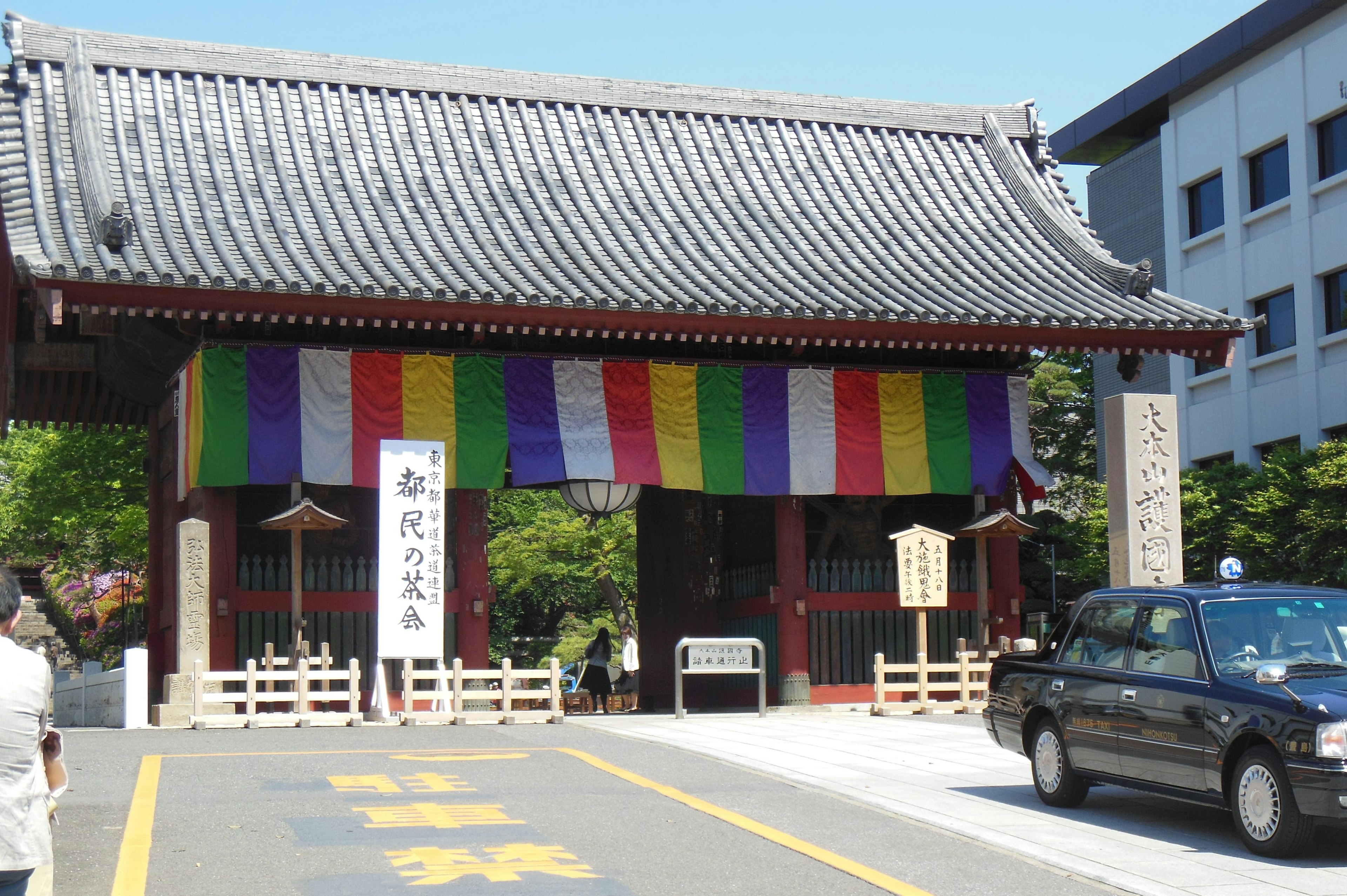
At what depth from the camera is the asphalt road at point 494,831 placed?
25.0 feet

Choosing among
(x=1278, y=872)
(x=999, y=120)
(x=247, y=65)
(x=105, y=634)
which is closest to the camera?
(x=1278, y=872)

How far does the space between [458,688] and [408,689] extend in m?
0.56

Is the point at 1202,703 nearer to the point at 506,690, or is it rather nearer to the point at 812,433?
the point at 506,690

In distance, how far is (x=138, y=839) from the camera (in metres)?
8.63

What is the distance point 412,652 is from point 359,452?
317 cm

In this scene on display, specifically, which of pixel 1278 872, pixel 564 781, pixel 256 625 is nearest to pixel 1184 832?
pixel 1278 872

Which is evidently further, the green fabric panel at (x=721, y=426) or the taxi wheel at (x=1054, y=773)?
the green fabric panel at (x=721, y=426)

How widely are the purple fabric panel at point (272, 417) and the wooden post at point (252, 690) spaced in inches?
113

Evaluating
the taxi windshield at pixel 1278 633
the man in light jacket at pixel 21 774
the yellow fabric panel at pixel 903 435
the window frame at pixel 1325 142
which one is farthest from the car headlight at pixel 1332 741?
the window frame at pixel 1325 142

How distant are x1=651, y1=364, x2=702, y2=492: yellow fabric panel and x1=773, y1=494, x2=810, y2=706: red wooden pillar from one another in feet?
4.48

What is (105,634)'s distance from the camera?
40.1 meters

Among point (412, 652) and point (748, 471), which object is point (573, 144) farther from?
point (412, 652)

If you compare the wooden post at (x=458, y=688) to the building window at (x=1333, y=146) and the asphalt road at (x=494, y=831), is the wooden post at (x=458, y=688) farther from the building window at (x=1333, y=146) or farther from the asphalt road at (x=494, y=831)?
the building window at (x=1333, y=146)

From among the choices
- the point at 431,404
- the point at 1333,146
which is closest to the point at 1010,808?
the point at 431,404
